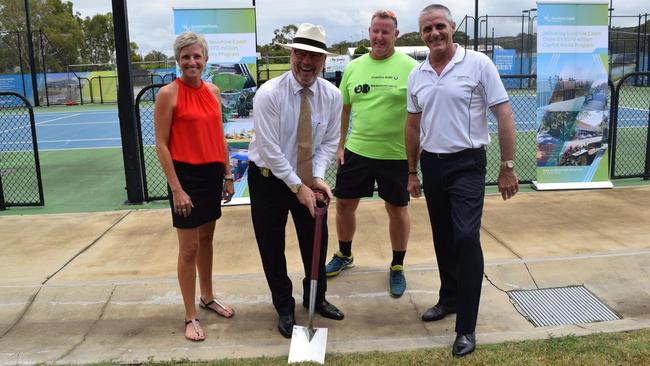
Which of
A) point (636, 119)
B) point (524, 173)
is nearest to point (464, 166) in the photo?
point (524, 173)

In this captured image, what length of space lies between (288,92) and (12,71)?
3156 cm

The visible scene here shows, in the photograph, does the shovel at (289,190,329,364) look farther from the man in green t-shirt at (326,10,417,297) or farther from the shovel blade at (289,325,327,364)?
the man in green t-shirt at (326,10,417,297)

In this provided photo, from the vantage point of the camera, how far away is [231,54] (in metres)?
6.37

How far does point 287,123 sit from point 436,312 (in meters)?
1.62

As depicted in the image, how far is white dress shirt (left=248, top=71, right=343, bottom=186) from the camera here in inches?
132

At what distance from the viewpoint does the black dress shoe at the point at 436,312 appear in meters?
3.80

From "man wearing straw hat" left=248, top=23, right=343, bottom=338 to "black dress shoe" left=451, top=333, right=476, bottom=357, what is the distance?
853 mm

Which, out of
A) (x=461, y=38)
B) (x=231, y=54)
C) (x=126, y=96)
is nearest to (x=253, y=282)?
(x=231, y=54)

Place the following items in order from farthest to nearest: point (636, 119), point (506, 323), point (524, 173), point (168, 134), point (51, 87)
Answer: point (51, 87), point (636, 119), point (524, 173), point (506, 323), point (168, 134)

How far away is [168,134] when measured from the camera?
3359 millimetres

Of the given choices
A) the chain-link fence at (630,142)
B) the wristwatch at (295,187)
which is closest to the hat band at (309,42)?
the wristwatch at (295,187)

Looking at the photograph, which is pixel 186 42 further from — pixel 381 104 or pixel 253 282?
Result: pixel 253 282

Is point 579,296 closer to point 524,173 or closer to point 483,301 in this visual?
point 483,301

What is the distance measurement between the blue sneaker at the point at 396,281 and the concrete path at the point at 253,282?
0.05 meters
